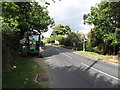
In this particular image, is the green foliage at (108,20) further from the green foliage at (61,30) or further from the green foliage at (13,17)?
the green foliage at (61,30)

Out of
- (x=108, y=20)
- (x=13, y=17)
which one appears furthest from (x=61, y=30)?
(x=13, y=17)

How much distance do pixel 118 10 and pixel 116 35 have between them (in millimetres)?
4191

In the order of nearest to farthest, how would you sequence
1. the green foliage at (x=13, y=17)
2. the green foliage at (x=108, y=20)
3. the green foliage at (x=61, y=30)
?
the green foliage at (x=13, y=17) < the green foliage at (x=108, y=20) < the green foliage at (x=61, y=30)

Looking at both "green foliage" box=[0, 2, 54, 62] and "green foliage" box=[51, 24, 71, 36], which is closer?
"green foliage" box=[0, 2, 54, 62]

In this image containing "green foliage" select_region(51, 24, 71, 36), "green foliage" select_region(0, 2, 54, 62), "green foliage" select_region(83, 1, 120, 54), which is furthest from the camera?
"green foliage" select_region(51, 24, 71, 36)

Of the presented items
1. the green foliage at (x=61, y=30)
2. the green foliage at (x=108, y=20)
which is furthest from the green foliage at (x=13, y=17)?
the green foliage at (x=61, y=30)

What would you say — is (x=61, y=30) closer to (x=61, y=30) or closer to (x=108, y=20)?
(x=61, y=30)

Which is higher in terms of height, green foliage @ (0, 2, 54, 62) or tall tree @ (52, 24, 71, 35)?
tall tree @ (52, 24, 71, 35)

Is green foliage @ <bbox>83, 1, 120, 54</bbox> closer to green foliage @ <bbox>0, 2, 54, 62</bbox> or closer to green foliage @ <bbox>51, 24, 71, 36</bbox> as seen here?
green foliage @ <bbox>0, 2, 54, 62</bbox>

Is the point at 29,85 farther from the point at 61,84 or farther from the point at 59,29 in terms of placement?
the point at 59,29

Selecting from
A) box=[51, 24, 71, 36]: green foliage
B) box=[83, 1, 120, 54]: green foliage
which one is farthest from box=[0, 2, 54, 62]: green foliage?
box=[51, 24, 71, 36]: green foliage

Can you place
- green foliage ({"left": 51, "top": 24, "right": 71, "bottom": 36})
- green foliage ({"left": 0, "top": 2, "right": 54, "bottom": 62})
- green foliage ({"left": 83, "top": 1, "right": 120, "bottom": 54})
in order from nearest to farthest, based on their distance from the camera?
green foliage ({"left": 0, "top": 2, "right": 54, "bottom": 62}) < green foliage ({"left": 83, "top": 1, "right": 120, "bottom": 54}) < green foliage ({"left": 51, "top": 24, "right": 71, "bottom": 36})

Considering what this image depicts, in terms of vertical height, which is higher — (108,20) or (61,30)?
(61,30)

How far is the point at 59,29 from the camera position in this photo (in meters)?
71.1
